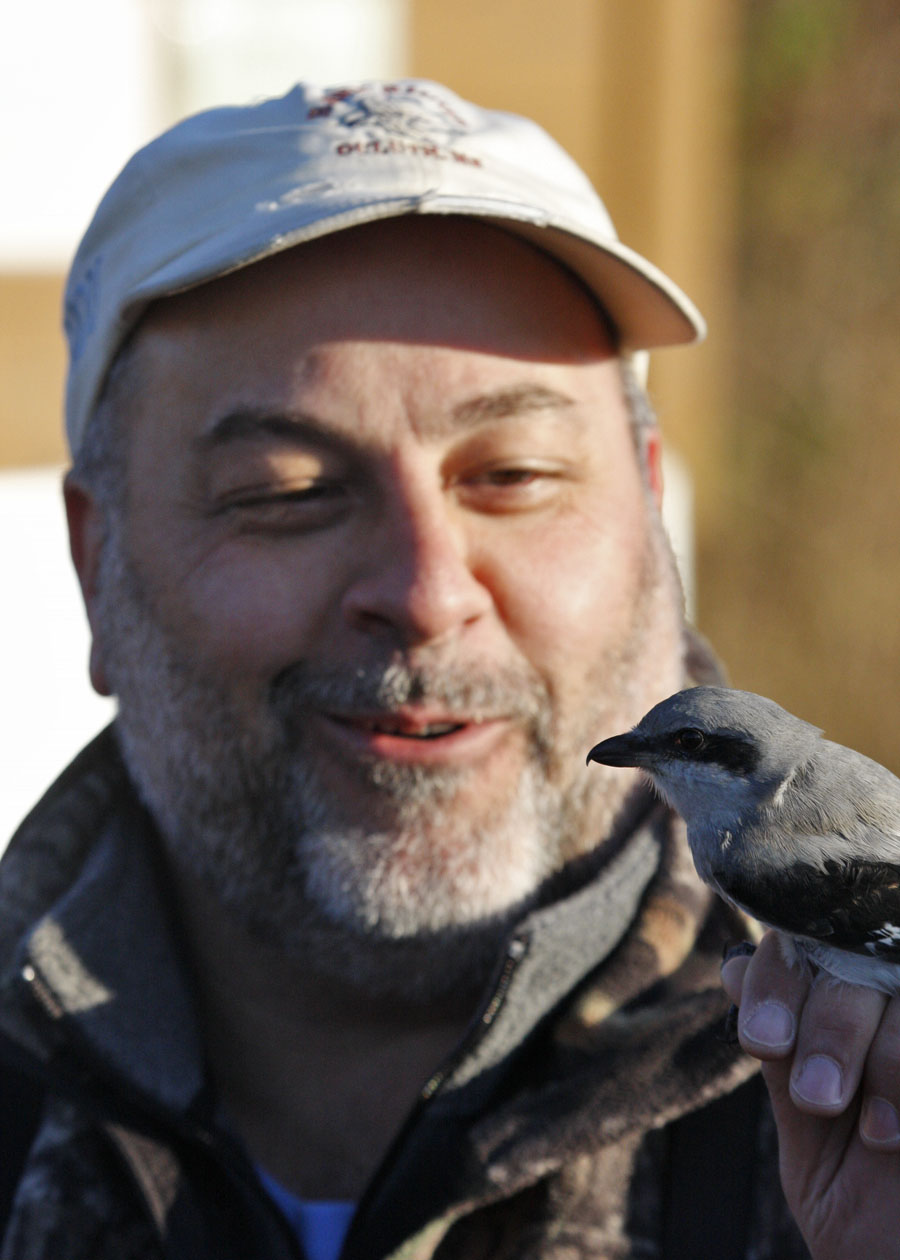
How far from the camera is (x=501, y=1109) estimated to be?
93.9 inches

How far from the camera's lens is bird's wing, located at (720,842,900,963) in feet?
6.37

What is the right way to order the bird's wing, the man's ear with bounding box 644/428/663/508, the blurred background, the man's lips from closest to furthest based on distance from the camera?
the bird's wing, the man's lips, the man's ear with bounding box 644/428/663/508, the blurred background

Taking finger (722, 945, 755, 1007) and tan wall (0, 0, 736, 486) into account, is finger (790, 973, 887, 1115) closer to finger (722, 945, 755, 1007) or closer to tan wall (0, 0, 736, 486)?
finger (722, 945, 755, 1007)

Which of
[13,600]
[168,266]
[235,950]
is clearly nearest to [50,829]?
[235,950]

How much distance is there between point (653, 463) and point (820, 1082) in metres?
1.75

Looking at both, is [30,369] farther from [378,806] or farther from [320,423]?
[378,806]

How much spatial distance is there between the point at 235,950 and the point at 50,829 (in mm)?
531

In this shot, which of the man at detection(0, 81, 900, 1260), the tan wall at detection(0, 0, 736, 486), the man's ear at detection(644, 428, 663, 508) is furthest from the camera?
the tan wall at detection(0, 0, 736, 486)

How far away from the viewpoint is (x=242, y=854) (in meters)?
2.83

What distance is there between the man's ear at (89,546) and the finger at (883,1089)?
78.3 inches

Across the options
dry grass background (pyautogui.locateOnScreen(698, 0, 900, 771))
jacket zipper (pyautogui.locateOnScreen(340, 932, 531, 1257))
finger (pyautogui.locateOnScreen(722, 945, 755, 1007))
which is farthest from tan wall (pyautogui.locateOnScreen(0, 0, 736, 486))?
finger (pyautogui.locateOnScreen(722, 945, 755, 1007))

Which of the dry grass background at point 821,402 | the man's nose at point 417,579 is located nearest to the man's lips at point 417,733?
the man's nose at point 417,579

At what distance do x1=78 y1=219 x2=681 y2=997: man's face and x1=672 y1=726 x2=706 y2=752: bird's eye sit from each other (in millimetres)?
549

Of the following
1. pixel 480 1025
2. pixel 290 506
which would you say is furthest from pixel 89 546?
pixel 480 1025
